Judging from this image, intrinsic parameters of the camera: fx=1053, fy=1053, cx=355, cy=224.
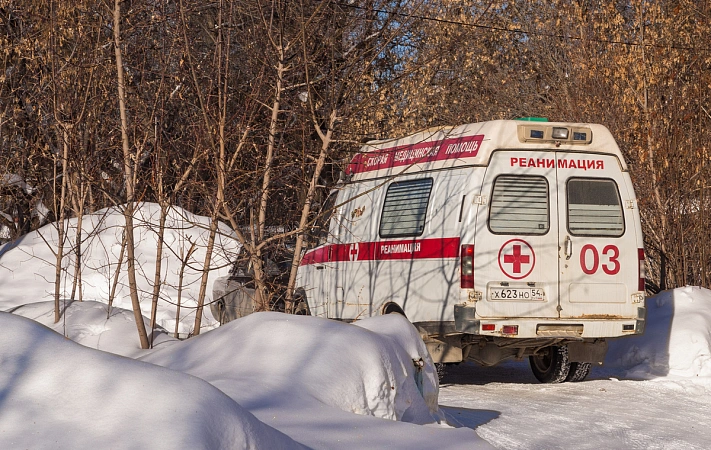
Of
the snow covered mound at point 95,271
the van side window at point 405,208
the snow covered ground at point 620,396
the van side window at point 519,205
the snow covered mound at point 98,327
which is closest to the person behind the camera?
the snow covered ground at point 620,396

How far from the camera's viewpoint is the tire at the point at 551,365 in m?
11.5

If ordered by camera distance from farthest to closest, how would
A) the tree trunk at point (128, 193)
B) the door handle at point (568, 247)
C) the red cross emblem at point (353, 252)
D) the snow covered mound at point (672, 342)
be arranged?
the snow covered mound at point (672, 342)
the red cross emblem at point (353, 252)
the door handle at point (568, 247)
the tree trunk at point (128, 193)

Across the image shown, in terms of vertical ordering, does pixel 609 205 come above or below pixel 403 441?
above

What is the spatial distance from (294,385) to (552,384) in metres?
6.12

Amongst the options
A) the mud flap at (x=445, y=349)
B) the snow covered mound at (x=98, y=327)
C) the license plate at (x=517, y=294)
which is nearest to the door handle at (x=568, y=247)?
the license plate at (x=517, y=294)

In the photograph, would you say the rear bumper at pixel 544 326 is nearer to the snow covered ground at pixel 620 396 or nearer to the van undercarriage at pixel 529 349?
the van undercarriage at pixel 529 349

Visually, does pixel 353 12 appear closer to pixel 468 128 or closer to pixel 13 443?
pixel 468 128

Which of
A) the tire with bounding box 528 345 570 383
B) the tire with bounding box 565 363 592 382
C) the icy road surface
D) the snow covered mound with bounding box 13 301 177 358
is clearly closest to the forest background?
the snow covered mound with bounding box 13 301 177 358

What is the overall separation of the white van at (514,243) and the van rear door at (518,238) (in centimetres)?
1

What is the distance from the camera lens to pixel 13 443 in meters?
3.72

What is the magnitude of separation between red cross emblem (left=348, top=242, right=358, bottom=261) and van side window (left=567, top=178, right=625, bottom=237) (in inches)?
97.1

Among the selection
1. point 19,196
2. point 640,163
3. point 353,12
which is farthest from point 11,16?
point 640,163

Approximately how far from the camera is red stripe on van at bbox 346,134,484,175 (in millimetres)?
10586

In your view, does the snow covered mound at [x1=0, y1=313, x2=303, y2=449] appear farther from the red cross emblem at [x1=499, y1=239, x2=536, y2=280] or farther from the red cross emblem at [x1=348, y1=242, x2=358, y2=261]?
the red cross emblem at [x1=348, y1=242, x2=358, y2=261]
